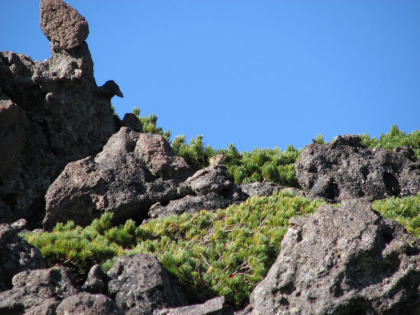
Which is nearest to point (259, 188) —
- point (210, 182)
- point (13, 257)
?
point (210, 182)

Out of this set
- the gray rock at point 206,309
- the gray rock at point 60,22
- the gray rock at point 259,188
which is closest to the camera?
the gray rock at point 206,309

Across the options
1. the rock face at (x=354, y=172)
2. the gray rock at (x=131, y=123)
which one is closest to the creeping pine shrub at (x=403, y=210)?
the rock face at (x=354, y=172)

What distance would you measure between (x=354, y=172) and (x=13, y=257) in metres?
7.17

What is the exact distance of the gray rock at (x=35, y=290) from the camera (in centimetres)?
617

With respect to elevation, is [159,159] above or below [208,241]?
above

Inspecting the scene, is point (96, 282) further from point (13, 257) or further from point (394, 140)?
point (394, 140)

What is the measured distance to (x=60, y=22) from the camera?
500 inches

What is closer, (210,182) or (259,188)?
(210,182)

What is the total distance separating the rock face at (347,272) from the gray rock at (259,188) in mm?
4981

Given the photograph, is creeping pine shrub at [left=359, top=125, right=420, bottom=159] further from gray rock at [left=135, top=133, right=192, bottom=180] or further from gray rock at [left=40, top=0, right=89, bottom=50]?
gray rock at [left=40, top=0, right=89, bottom=50]

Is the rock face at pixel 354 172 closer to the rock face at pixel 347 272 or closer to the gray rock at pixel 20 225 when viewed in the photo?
the rock face at pixel 347 272

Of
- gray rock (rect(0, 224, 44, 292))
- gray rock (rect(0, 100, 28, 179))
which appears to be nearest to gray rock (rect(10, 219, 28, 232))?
gray rock (rect(0, 100, 28, 179))

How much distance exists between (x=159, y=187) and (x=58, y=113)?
2987 millimetres

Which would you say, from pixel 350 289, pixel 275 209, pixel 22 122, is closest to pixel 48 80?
pixel 22 122
